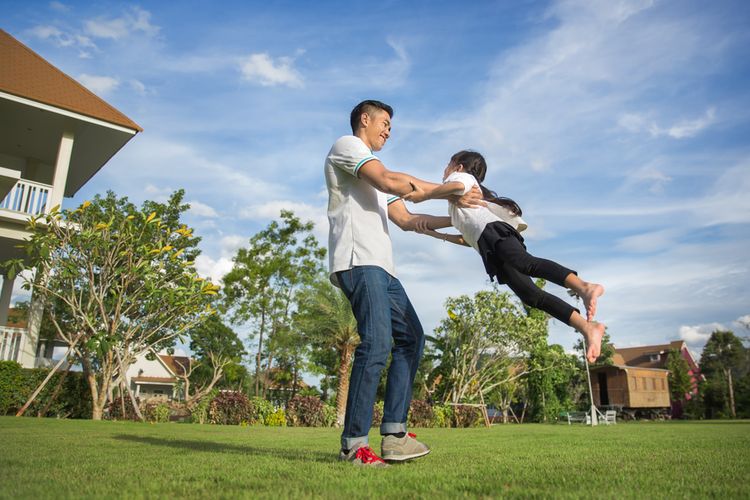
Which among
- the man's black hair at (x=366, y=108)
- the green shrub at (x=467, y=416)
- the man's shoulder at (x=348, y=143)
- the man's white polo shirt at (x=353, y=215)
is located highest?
the man's black hair at (x=366, y=108)

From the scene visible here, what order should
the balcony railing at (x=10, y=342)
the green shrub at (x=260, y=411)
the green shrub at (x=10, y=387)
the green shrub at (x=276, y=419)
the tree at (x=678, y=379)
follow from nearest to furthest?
the green shrub at (x=10, y=387) → the balcony railing at (x=10, y=342) → the green shrub at (x=260, y=411) → the green shrub at (x=276, y=419) → the tree at (x=678, y=379)

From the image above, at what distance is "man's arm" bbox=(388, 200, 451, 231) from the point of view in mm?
4086

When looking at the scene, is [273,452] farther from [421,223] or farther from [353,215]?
[421,223]

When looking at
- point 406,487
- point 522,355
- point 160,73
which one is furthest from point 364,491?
point 522,355

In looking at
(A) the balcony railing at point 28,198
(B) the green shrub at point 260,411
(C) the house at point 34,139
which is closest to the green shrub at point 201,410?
(B) the green shrub at point 260,411

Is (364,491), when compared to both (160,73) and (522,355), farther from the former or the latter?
(522,355)

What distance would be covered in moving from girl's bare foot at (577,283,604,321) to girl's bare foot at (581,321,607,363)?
4.5 inches

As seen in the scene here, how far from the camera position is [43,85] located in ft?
45.4

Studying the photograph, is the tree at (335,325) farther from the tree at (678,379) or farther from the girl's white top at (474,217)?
the tree at (678,379)

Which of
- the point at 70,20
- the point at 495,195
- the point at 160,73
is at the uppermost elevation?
the point at 70,20

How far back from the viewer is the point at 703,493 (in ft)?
6.18

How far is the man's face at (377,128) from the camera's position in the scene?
370 cm

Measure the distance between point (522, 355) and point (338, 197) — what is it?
27.6 meters

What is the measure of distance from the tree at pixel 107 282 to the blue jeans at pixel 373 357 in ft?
33.2
